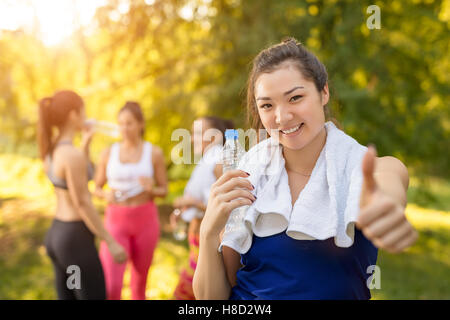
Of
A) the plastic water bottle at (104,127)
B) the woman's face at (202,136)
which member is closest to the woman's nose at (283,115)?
the woman's face at (202,136)

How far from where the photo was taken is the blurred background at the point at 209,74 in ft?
23.5

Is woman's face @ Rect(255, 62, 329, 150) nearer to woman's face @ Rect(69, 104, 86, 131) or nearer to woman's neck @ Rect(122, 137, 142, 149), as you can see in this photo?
woman's face @ Rect(69, 104, 86, 131)

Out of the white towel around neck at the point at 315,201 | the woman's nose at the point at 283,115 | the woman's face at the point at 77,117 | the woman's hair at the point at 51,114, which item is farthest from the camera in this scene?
the woman's face at the point at 77,117

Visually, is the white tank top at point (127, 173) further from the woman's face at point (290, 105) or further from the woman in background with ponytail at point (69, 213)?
the woman's face at point (290, 105)

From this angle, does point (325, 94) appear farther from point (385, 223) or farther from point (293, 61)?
point (385, 223)

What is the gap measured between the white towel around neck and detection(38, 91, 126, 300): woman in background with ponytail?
1.93 meters

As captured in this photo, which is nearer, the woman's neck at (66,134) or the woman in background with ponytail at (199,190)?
the woman's neck at (66,134)

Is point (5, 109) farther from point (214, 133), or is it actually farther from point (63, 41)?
point (214, 133)

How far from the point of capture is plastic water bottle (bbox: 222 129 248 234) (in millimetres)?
1671

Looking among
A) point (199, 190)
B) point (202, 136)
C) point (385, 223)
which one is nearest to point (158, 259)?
point (202, 136)

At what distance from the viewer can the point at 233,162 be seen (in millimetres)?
2023

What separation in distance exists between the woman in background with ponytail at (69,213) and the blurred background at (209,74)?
3477 mm

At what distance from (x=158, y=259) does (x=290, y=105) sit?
23.1 feet
